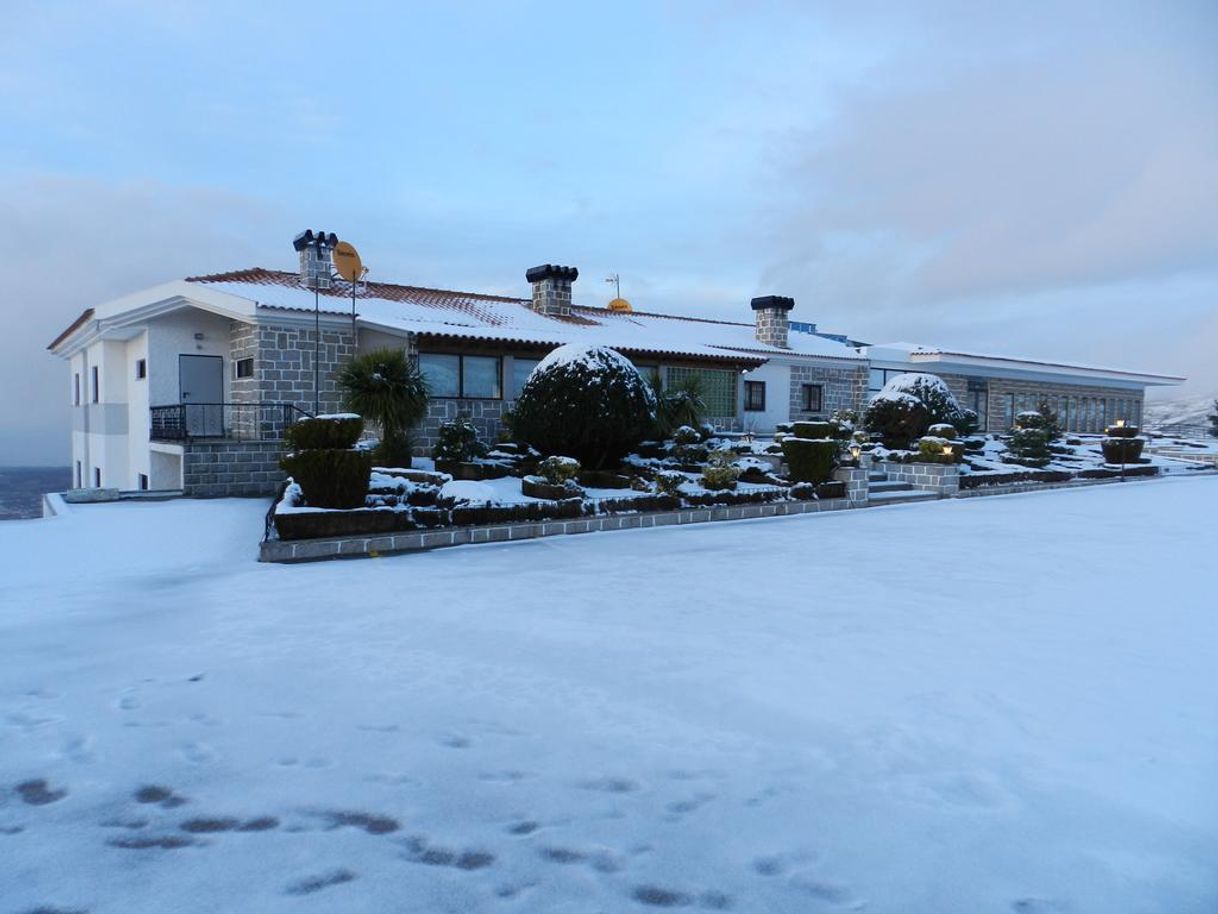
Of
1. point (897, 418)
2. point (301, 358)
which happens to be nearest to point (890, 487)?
point (897, 418)

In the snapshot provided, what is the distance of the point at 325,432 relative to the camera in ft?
35.8

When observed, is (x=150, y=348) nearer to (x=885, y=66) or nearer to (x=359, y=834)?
(x=885, y=66)

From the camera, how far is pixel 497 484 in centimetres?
1490

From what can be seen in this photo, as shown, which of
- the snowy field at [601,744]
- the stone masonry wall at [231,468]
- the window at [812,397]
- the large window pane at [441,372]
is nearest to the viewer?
the snowy field at [601,744]

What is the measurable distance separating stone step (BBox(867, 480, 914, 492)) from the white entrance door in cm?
1575

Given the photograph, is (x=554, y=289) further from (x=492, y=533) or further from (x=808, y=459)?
(x=492, y=533)

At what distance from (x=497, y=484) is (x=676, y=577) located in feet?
21.2

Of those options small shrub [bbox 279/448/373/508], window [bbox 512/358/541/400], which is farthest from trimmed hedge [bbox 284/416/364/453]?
window [bbox 512/358/541/400]

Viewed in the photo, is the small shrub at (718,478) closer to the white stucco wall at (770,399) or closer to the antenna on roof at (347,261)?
the antenna on roof at (347,261)

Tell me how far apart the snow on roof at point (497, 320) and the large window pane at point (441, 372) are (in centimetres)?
83

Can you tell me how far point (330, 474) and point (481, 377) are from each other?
9108 mm

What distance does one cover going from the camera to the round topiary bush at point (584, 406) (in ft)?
51.0

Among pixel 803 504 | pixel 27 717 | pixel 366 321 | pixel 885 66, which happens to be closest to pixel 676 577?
pixel 27 717

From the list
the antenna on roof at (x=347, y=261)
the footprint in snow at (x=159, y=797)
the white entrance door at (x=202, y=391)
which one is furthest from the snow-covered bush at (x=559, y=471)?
the footprint in snow at (x=159, y=797)
